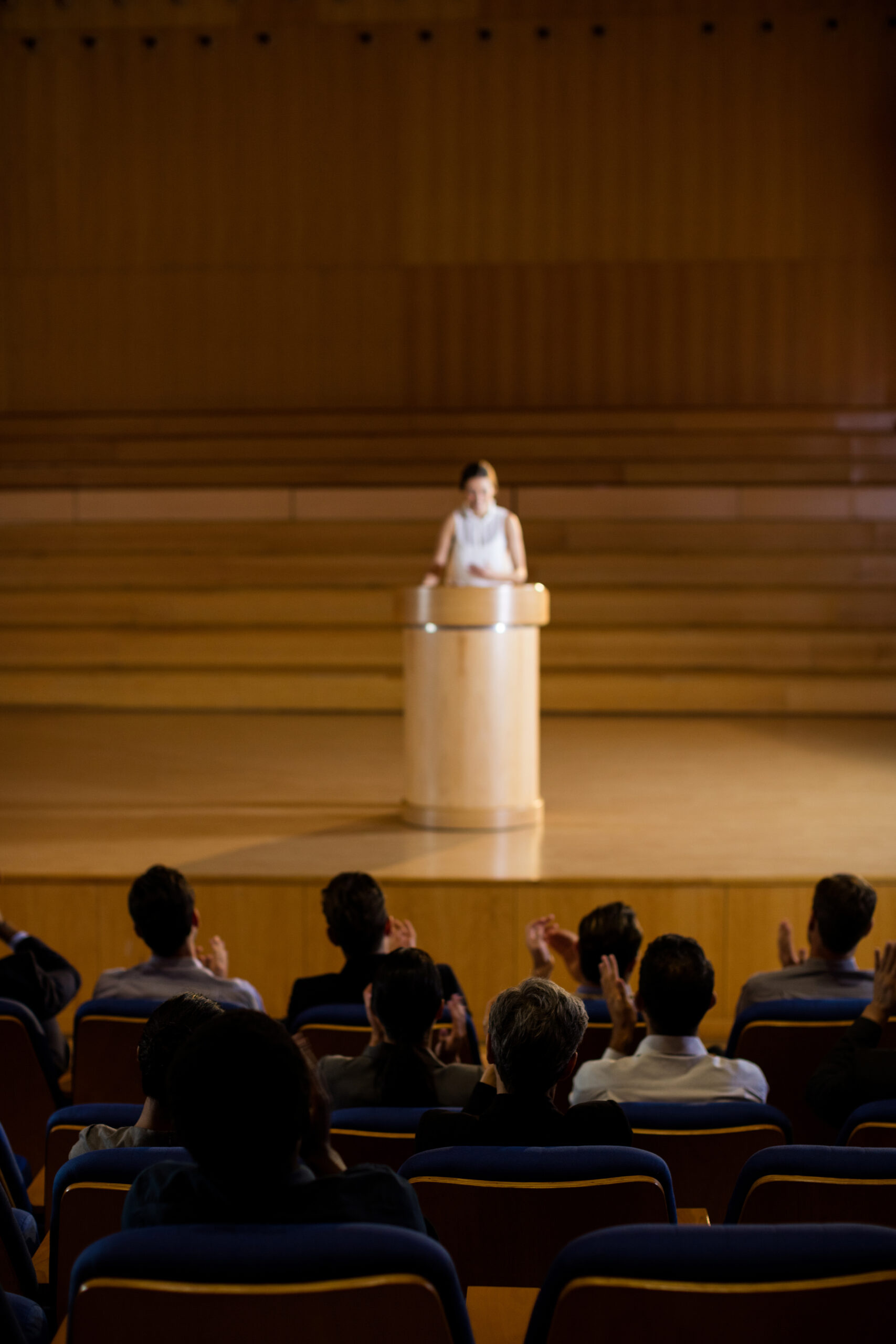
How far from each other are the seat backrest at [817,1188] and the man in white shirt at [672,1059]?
0.58 metres

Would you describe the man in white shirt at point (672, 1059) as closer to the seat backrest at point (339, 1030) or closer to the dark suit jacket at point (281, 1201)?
the seat backrest at point (339, 1030)

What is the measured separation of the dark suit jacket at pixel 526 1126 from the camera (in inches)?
60.1

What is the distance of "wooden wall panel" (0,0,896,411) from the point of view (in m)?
8.68

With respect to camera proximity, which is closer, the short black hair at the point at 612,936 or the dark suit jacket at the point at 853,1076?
the dark suit jacket at the point at 853,1076

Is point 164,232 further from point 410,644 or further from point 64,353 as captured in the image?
point 410,644

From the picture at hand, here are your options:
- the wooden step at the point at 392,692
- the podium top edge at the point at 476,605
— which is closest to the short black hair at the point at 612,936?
the podium top edge at the point at 476,605

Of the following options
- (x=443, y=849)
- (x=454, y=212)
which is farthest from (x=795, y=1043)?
(x=454, y=212)

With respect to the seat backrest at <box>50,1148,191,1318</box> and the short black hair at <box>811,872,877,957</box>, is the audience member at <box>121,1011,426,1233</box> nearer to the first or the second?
the seat backrest at <box>50,1148,191,1318</box>

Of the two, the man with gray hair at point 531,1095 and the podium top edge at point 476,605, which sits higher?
the podium top edge at point 476,605

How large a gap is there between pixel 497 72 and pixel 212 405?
9.72 ft

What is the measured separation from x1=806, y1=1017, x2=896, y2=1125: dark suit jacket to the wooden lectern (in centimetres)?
216

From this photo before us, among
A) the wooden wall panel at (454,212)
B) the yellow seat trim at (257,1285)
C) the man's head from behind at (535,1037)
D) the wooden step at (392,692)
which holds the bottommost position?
the man's head from behind at (535,1037)

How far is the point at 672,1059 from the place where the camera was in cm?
202

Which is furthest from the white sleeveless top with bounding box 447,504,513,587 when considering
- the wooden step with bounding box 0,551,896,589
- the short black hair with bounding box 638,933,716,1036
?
the short black hair with bounding box 638,933,716,1036
